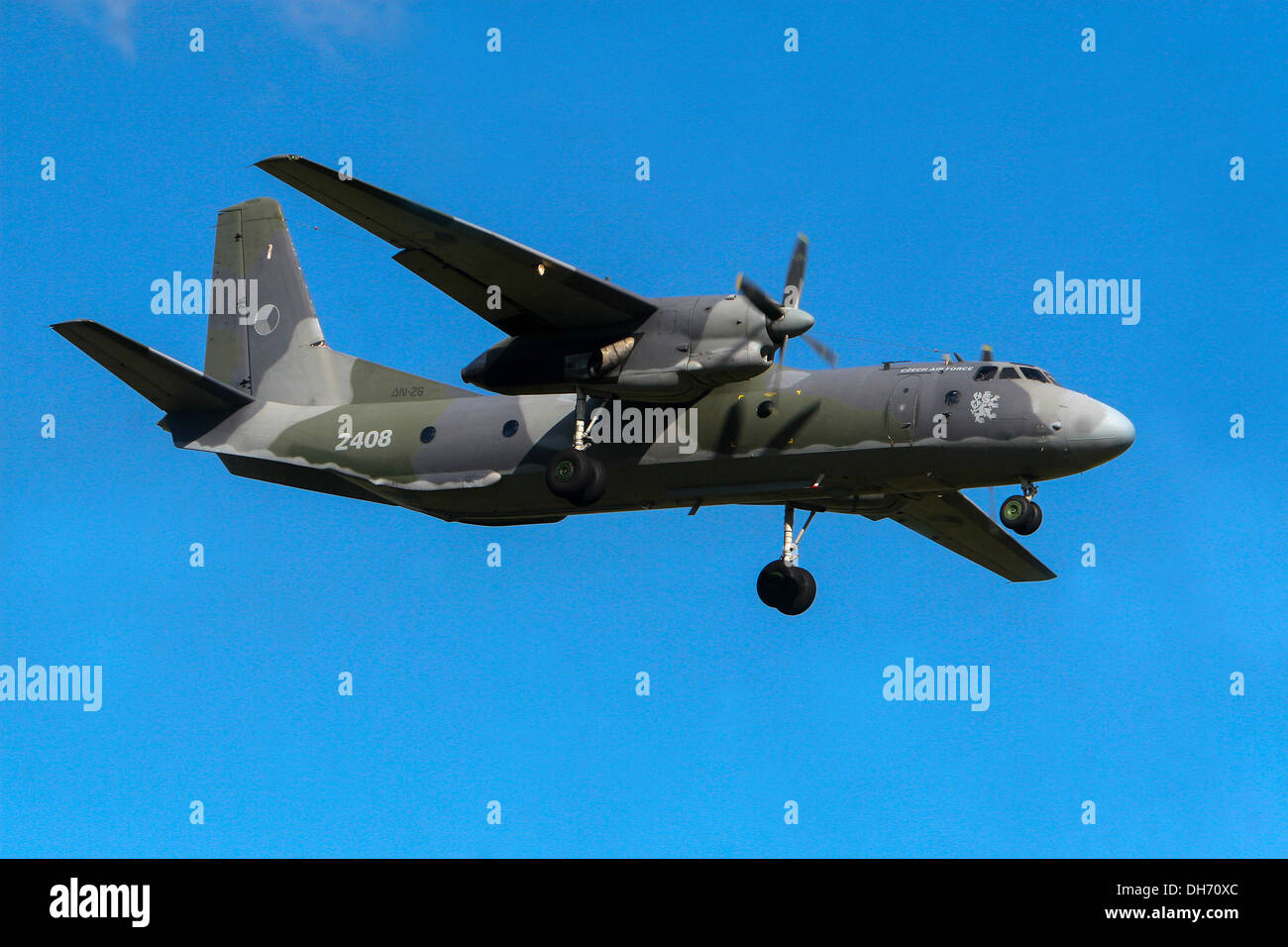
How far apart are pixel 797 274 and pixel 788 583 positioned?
4.43 metres

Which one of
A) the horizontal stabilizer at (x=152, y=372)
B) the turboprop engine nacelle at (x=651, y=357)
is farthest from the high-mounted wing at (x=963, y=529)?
the horizontal stabilizer at (x=152, y=372)

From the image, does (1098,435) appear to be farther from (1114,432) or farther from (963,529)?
(963,529)

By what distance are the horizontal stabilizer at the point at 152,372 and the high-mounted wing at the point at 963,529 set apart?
990 centimetres

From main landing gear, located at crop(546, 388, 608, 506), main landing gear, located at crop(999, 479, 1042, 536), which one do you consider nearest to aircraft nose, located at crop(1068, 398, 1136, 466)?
main landing gear, located at crop(999, 479, 1042, 536)

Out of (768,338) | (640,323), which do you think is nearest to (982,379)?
(768,338)

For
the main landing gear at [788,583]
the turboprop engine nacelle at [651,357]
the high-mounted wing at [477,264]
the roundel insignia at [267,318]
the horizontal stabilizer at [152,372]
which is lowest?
the main landing gear at [788,583]

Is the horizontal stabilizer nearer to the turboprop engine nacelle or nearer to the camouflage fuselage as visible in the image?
the camouflage fuselage

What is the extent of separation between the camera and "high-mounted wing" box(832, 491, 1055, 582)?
24.1 meters

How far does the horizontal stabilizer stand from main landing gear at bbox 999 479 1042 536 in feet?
39.3

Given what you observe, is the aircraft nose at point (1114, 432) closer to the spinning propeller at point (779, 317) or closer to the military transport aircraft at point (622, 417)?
the military transport aircraft at point (622, 417)

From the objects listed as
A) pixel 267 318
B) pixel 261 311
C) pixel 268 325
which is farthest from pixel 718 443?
pixel 261 311

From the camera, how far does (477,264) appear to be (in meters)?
21.3

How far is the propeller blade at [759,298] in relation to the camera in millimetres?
20766

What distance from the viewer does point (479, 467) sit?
23203 millimetres
